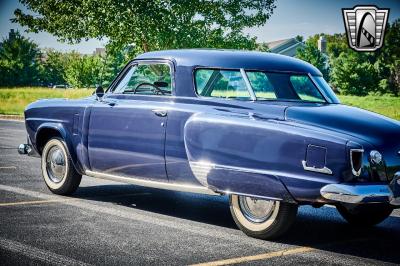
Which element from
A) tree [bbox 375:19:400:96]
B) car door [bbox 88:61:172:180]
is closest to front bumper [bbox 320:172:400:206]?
car door [bbox 88:61:172:180]

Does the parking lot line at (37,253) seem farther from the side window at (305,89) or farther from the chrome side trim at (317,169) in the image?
A: the side window at (305,89)

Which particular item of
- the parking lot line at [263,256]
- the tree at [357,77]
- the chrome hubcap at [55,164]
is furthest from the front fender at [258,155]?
the tree at [357,77]

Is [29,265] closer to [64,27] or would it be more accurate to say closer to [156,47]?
[156,47]

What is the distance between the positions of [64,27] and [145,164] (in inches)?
1074

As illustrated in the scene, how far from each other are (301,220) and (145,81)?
8.07ft

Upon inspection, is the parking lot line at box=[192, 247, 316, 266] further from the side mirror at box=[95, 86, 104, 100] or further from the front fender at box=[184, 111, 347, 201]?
the side mirror at box=[95, 86, 104, 100]

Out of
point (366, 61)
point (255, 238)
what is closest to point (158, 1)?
point (255, 238)

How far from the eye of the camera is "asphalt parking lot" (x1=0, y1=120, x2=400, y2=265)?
15.7 ft

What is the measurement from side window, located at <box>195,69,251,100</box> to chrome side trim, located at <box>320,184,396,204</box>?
1.39 metres

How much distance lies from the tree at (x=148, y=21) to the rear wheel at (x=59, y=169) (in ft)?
71.6

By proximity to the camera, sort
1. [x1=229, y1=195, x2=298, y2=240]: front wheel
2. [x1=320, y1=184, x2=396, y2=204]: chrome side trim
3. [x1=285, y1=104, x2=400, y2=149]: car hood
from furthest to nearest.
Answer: [x1=229, y1=195, x2=298, y2=240]: front wheel < [x1=285, y1=104, x2=400, y2=149]: car hood < [x1=320, y1=184, x2=396, y2=204]: chrome side trim

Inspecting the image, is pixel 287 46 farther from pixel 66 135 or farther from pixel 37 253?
pixel 37 253

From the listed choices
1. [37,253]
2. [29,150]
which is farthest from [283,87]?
[29,150]

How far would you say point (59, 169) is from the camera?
7773 millimetres
